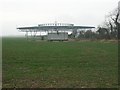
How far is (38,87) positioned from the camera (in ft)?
31.7

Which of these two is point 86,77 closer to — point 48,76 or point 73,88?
point 48,76

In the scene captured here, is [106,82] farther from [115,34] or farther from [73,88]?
[115,34]

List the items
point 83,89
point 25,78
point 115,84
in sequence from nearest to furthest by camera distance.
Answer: point 83,89 < point 115,84 < point 25,78

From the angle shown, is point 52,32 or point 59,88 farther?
point 52,32

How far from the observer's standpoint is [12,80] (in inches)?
443

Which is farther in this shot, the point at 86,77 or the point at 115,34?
the point at 115,34

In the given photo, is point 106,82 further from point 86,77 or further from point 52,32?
point 52,32

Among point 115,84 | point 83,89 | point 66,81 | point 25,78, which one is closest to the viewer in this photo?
point 83,89

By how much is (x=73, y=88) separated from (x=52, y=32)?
9565cm

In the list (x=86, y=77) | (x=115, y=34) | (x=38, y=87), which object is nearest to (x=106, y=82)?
(x=86, y=77)

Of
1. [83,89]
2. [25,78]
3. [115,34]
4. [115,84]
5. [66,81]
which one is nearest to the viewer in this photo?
[83,89]

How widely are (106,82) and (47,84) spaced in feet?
6.87

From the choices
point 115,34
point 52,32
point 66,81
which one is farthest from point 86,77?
point 52,32

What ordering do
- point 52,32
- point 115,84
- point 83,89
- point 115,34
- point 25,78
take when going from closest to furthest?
point 83,89
point 115,84
point 25,78
point 115,34
point 52,32
